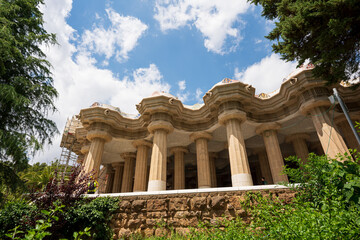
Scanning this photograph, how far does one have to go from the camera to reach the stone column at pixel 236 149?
1154 centimetres

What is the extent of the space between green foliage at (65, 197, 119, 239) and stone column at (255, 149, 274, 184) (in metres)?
15.2

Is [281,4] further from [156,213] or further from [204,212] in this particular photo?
[156,213]

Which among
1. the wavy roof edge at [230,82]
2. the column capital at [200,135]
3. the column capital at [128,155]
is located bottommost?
the column capital at [128,155]

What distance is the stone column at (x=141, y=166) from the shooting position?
15.8m

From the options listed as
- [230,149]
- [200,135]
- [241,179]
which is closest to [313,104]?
[230,149]

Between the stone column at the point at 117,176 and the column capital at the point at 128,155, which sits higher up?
the column capital at the point at 128,155

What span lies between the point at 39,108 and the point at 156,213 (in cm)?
841

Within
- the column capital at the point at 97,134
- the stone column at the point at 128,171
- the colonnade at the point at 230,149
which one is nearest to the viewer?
the colonnade at the point at 230,149

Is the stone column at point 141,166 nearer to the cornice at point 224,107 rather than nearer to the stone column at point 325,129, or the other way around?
the cornice at point 224,107

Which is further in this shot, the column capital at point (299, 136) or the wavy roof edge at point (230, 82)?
the column capital at point (299, 136)

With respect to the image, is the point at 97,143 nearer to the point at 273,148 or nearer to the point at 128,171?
the point at 128,171

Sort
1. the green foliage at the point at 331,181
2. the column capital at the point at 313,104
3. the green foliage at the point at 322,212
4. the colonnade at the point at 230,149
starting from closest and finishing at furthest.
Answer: the green foliage at the point at 322,212 < the green foliage at the point at 331,181 < the colonnade at the point at 230,149 < the column capital at the point at 313,104

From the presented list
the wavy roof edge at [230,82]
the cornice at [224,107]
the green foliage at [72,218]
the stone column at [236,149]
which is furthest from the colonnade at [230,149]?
the green foliage at [72,218]

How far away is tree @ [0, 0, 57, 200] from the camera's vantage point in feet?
28.0
